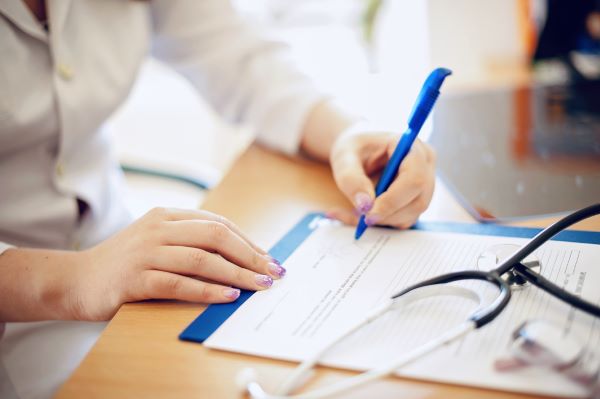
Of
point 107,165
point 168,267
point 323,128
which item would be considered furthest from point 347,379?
point 107,165

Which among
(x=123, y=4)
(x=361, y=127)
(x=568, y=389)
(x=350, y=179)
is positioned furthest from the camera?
(x=123, y=4)

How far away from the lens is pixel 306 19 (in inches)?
106

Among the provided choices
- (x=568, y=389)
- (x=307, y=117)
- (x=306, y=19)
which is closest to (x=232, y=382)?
(x=568, y=389)

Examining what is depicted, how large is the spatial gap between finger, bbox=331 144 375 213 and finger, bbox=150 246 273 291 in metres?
0.13

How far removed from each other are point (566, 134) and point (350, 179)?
0.42 meters

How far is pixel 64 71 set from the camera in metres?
0.68

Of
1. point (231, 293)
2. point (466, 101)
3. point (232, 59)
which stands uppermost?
point (232, 59)

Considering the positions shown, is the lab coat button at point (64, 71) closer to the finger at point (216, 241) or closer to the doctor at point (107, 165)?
the doctor at point (107, 165)

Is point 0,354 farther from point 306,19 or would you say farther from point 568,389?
point 306,19

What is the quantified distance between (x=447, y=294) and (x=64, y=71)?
55 cm

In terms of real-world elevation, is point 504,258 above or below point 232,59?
below

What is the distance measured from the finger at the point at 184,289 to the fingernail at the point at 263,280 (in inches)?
0.9

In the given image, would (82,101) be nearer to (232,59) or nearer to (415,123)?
(232,59)

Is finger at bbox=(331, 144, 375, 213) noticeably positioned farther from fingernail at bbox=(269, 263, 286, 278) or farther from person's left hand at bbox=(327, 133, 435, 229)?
fingernail at bbox=(269, 263, 286, 278)
